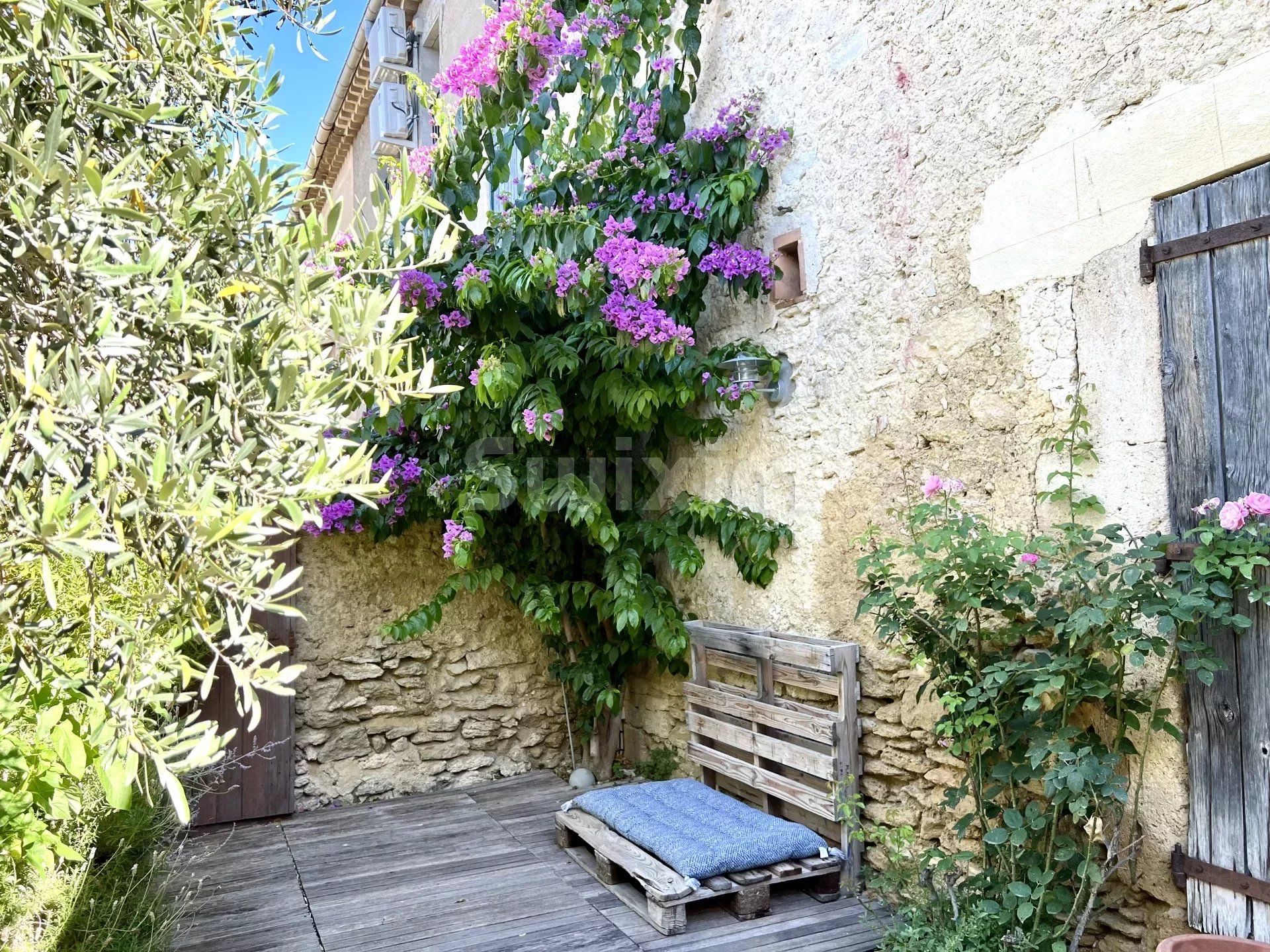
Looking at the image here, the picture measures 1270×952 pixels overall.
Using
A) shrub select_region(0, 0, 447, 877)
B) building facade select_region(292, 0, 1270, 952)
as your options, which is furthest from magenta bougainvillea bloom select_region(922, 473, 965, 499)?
shrub select_region(0, 0, 447, 877)

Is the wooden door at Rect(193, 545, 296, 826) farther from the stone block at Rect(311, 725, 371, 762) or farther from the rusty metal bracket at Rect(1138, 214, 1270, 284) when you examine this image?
the rusty metal bracket at Rect(1138, 214, 1270, 284)

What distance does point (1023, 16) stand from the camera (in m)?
3.17

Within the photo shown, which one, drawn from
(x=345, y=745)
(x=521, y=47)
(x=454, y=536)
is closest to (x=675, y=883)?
(x=454, y=536)

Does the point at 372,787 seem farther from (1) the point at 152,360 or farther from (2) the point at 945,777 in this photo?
(1) the point at 152,360

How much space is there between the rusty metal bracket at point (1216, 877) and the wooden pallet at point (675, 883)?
139 centimetres

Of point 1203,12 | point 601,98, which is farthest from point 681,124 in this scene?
point 1203,12

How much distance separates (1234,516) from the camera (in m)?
2.36

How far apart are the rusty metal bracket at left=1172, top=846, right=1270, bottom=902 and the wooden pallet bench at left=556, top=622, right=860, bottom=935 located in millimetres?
1260

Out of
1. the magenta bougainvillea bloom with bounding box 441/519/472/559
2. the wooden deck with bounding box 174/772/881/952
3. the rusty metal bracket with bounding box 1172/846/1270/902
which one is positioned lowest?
the wooden deck with bounding box 174/772/881/952

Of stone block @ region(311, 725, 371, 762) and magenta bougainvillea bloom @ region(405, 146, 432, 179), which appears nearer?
magenta bougainvillea bloom @ region(405, 146, 432, 179)

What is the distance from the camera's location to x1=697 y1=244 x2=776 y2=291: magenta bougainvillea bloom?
174 inches

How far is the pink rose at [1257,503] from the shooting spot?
2.32 metres

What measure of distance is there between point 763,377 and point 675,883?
2.26 metres

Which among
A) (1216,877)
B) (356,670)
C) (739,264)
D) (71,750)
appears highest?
(739,264)
